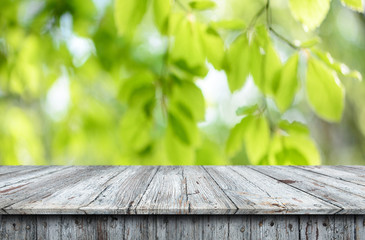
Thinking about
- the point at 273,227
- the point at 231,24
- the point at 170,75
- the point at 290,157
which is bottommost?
the point at 273,227

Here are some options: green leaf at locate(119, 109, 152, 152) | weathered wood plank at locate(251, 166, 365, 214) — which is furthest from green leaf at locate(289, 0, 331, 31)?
green leaf at locate(119, 109, 152, 152)

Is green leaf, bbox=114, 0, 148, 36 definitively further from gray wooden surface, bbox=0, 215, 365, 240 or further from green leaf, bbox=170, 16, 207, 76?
gray wooden surface, bbox=0, 215, 365, 240

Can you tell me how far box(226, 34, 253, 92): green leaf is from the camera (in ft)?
2.94

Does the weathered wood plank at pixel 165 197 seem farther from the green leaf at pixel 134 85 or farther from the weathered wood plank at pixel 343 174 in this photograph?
the weathered wood plank at pixel 343 174

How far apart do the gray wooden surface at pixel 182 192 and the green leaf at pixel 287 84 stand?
0.19 metres

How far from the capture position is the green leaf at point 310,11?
0.78m

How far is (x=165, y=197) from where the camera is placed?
0.64 m

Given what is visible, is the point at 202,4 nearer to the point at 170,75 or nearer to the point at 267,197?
the point at 170,75

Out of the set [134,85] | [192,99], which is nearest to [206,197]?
[192,99]

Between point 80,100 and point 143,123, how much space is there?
0.71 metres

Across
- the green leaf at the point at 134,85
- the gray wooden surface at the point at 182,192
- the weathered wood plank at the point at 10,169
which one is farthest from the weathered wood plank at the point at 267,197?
the weathered wood plank at the point at 10,169

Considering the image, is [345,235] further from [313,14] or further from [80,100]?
[80,100]

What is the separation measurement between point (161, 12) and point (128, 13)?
0.30 feet

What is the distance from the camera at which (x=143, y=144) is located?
3.42 feet
